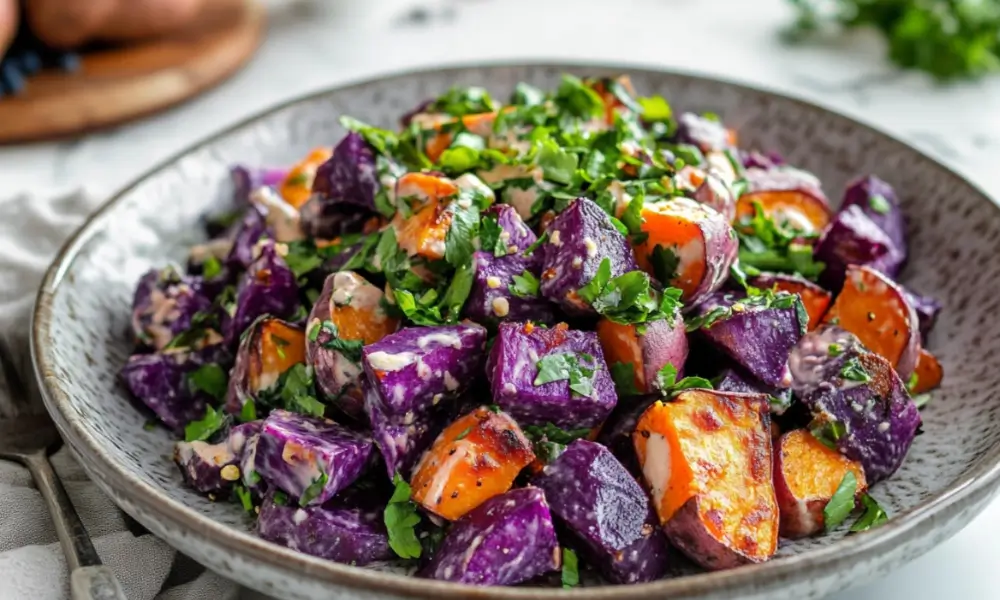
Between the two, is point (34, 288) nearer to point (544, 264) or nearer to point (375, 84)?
point (375, 84)

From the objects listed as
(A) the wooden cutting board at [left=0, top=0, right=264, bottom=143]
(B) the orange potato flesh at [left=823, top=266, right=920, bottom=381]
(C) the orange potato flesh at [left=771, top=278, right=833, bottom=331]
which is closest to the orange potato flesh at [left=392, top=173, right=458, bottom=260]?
(C) the orange potato flesh at [left=771, top=278, right=833, bottom=331]

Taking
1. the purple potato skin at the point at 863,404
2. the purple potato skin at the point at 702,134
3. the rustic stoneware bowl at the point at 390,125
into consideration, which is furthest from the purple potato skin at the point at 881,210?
the purple potato skin at the point at 863,404

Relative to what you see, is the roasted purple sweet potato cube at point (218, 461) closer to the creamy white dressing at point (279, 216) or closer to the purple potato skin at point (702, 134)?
the creamy white dressing at point (279, 216)

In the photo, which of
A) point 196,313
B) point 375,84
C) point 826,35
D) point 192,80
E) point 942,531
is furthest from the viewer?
point 826,35

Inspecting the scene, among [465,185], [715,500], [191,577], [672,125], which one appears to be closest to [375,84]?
[672,125]

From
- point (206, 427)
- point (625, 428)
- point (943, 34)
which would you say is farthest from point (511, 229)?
point (943, 34)

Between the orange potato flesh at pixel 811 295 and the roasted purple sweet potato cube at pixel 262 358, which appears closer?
the roasted purple sweet potato cube at pixel 262 358
